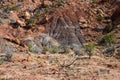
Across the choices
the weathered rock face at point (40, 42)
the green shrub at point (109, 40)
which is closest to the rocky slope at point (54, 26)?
the weathered rock face at point (40, 42)

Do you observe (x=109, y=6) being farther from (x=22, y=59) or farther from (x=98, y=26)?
(x=22, y=59)

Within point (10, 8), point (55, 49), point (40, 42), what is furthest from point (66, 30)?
point (10, 8)

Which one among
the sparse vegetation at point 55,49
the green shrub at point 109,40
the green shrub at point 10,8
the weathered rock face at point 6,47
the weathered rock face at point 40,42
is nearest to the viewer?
the green shrub at point 109,40

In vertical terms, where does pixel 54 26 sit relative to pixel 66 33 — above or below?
above

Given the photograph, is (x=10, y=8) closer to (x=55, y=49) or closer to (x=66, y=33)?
(x=66, y=33)

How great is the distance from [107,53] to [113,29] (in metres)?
7.82

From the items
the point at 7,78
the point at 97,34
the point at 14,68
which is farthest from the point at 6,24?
the point at 7,78

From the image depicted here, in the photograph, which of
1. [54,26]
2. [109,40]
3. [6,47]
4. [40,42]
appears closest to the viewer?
[109,40]

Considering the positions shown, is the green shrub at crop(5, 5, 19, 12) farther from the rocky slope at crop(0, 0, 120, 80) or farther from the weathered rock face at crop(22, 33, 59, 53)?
the weathered rock face at crop(22, 33, 59, 53)

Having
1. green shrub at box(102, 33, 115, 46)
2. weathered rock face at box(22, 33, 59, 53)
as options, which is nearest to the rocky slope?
weathered rock face at box(22, 33, 59, 53)

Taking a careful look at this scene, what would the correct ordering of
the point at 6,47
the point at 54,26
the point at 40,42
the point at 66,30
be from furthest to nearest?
the point at 54,26
the point at 66,30
the point at 40,42
the point at 6,47

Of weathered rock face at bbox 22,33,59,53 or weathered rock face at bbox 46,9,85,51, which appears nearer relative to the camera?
weathered rock face at bbox 22,33,59,53

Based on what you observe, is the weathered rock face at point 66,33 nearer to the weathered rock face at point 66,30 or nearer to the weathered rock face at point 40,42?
the weathered rock face at point 66,30

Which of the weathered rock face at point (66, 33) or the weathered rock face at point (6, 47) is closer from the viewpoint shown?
the weathered rock face at point (6, 47)
